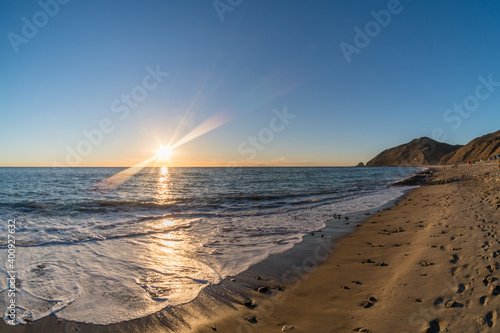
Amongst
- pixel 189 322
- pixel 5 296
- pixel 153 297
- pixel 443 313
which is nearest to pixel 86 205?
pixel 5 296

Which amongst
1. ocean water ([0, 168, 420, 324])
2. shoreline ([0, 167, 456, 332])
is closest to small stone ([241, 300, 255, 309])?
shoreline ([0, 167, 456, 332])

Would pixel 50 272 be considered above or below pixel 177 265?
above

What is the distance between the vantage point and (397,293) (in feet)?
15.3

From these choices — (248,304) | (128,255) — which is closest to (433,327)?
(248,304)

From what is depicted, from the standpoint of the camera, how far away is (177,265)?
7.17m

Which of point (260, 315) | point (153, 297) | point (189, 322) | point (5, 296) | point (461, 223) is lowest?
point (461, 223)

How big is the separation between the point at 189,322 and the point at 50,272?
207 inches

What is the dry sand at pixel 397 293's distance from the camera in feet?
12.3

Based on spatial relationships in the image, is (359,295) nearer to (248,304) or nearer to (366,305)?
(366,305)

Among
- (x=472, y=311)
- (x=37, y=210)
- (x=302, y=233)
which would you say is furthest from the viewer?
(x=37, y=210)

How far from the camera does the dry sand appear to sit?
374 cm

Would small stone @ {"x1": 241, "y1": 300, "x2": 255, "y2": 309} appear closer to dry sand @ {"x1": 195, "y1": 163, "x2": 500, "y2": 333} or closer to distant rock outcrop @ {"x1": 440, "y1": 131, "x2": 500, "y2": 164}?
dry sand @ {"x1": 195, "y1": 163, "x2": 500, "y2": 333}

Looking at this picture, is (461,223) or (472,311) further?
(461,223)

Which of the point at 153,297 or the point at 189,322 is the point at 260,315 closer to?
the point at 189,322
